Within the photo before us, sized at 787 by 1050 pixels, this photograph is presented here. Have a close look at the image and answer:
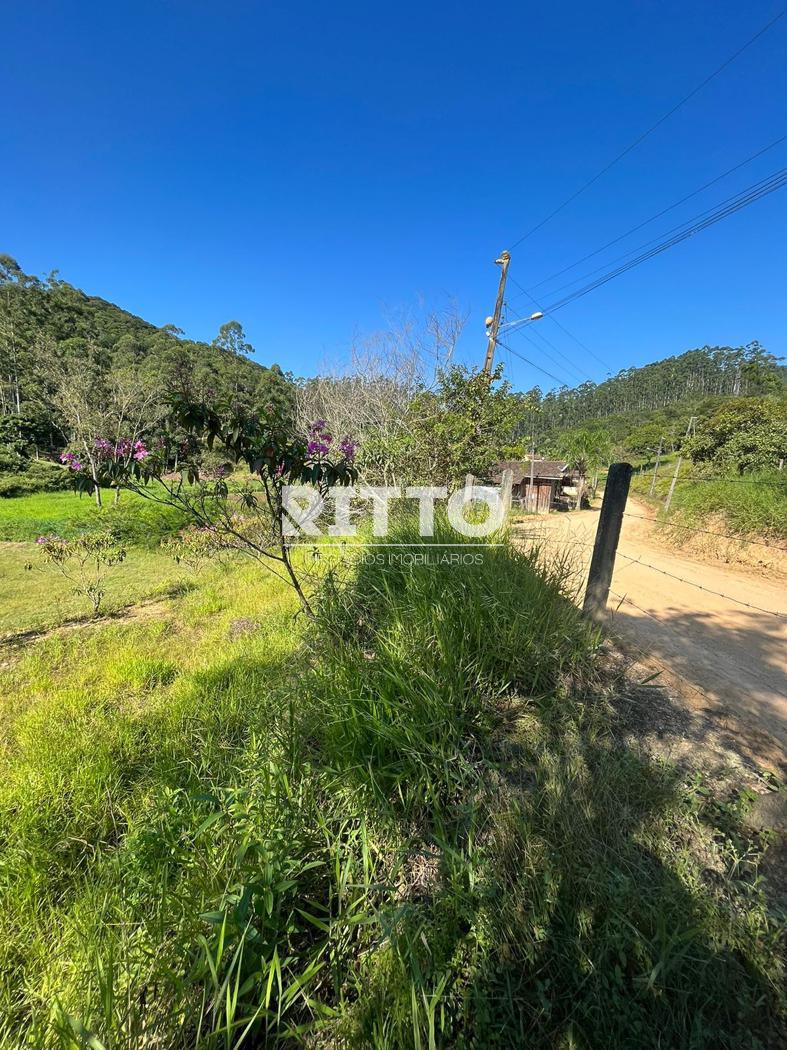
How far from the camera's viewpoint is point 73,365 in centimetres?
2164

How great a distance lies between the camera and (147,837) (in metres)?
1.44

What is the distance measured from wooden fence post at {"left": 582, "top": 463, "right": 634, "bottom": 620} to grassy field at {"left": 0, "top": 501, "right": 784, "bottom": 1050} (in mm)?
403

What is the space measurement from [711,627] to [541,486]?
18878mm

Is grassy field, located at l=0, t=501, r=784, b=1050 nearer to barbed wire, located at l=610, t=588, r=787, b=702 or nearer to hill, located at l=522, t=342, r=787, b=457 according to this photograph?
barbed wire, located at l=610, t=588, r=787, b=702

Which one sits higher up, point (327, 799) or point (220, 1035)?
point (327, 799)

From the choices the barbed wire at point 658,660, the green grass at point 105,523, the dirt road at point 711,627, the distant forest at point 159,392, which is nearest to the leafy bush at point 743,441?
the distant forest at point 159,392

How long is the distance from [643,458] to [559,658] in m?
45.2

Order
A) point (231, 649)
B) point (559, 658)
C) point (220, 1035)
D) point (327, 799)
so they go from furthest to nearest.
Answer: point (231, 649) < point (559, 658) < point (327, 799) < point (220, 1035)

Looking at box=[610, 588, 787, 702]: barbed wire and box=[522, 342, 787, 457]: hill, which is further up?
box=[522, 342, 787, 457]: hill

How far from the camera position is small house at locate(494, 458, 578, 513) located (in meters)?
21.1

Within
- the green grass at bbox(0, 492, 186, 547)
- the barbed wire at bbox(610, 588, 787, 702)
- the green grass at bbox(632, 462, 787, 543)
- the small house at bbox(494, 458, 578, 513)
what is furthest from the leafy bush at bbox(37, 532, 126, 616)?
the small house at bbox(494, 458, 578, 513)

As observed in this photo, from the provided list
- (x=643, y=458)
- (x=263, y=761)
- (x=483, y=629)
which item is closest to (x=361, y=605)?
(x=483, y=629)

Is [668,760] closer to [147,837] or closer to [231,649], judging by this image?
[147,837]

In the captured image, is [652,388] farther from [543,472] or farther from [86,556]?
[86,556]
